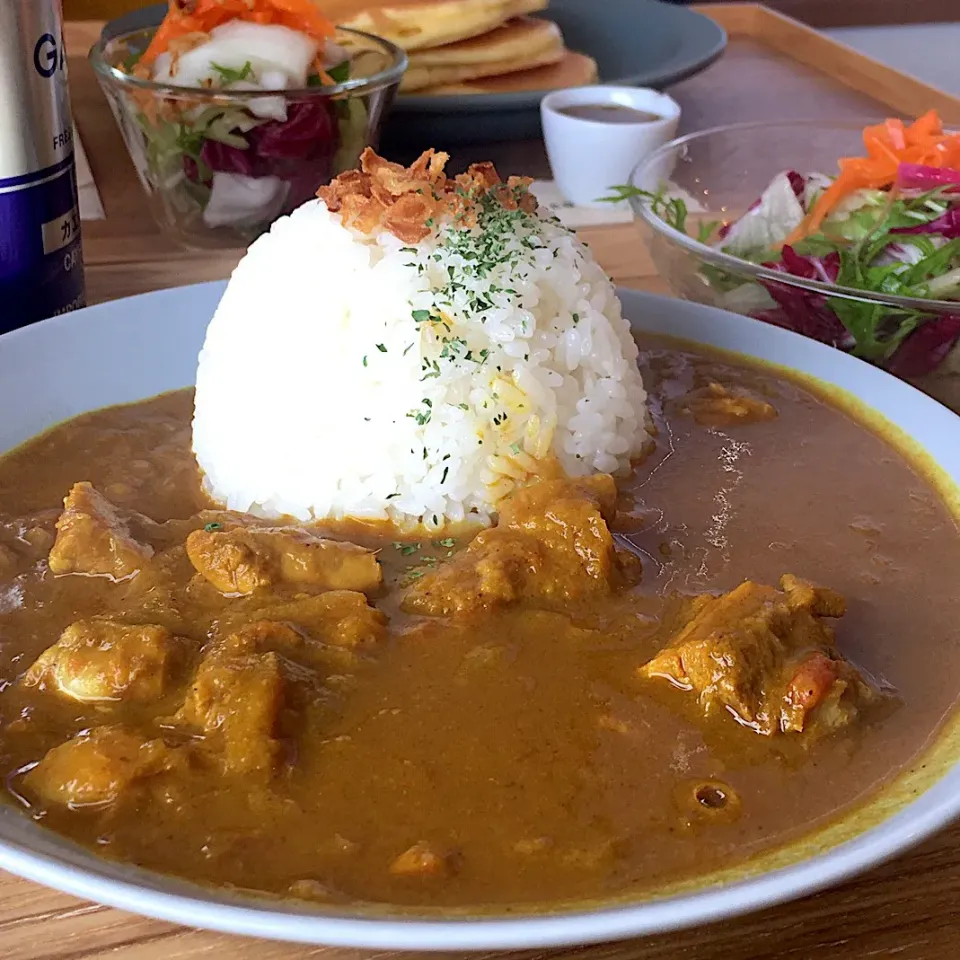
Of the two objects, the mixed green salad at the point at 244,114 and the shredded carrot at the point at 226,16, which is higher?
the shredded carrot at the point at 226,16

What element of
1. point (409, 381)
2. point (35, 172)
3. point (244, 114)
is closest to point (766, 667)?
point (409, 381)

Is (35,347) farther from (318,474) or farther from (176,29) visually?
(176,29)

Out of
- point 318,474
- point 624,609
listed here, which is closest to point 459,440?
point 318,474

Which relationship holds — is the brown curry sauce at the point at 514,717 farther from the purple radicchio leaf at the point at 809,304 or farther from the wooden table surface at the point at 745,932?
the purple radicchio leaf at the point at 809,304

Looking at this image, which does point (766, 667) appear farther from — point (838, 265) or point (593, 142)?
point (593, 142)

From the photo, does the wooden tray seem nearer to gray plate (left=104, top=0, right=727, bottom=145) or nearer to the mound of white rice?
gray plate (left=104, top=0, right=727, bottom=145)

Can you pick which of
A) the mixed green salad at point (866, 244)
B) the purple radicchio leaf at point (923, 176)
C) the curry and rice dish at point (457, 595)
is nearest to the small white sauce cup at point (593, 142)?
the mixed green salad at point (866, 244)
